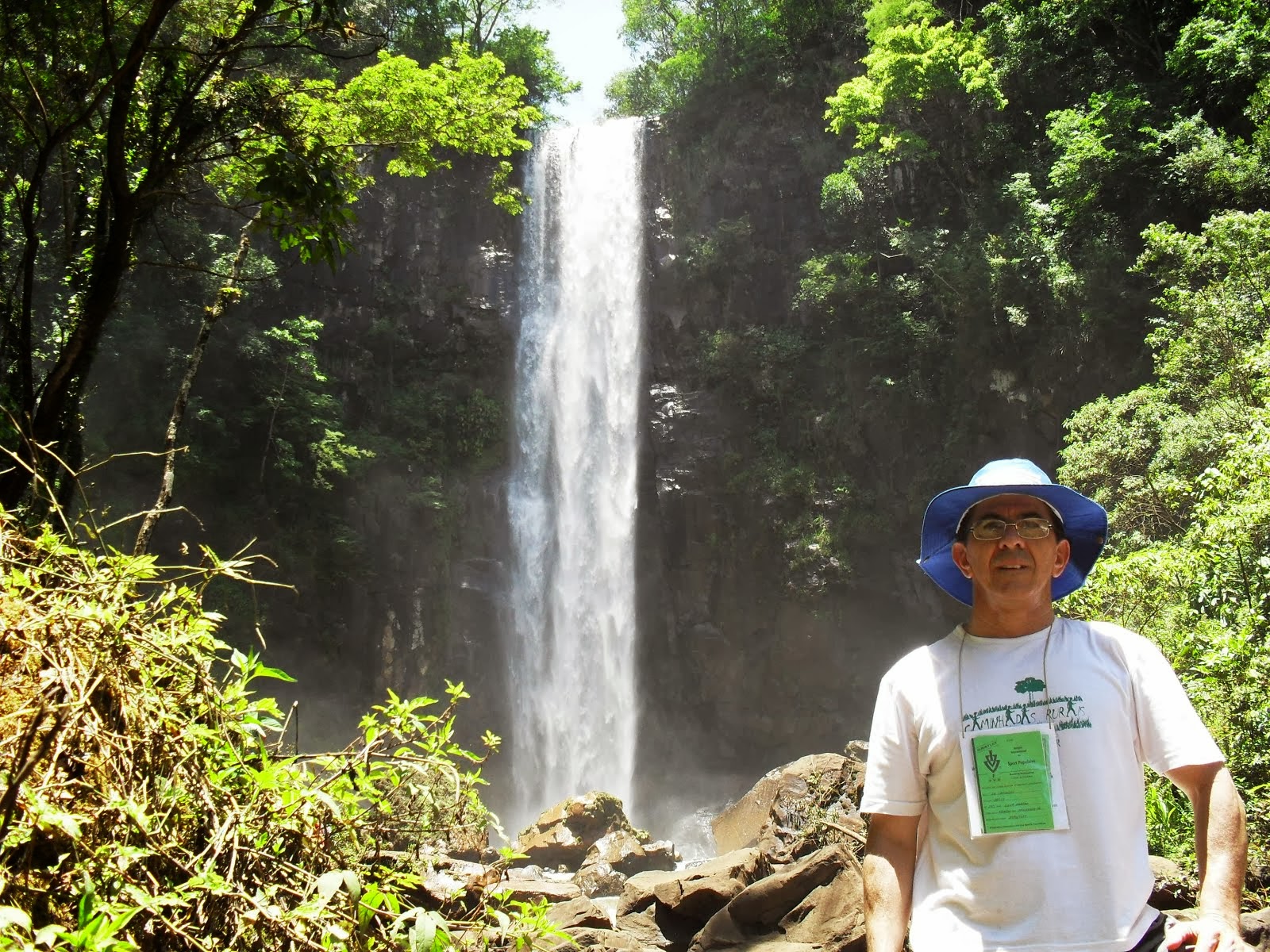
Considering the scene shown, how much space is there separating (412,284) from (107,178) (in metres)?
17.3

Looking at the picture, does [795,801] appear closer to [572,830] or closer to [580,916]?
[580,916]

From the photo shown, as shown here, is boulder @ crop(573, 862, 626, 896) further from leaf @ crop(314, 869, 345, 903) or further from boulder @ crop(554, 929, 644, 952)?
leaf @ crop(314, 869, 345, 903)

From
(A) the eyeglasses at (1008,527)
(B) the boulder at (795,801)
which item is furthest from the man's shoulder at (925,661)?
(B) the boulder at (795,801)

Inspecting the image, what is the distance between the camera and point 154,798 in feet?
5.09

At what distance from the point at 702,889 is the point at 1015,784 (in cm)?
660

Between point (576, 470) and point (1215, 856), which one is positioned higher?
point (576, 470)

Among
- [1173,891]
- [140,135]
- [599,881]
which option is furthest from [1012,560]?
[599,881]

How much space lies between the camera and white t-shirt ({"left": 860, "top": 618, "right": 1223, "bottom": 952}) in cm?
173

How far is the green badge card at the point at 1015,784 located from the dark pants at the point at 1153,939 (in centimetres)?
24

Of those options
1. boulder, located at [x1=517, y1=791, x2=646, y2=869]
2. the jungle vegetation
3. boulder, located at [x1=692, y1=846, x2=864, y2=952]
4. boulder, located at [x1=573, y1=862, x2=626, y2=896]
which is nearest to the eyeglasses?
boulder, located at [x1=692, y1=846, x2=864, y2=952]

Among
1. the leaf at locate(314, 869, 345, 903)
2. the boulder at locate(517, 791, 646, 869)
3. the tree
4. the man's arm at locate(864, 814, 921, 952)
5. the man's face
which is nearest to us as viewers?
the leaf at locate(314, 869, 345, 903)

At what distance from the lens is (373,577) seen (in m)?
18.0

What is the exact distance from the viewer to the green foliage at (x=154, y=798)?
1.41m

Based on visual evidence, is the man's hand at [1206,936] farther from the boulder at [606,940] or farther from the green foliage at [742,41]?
the green foliage at [742,41]
